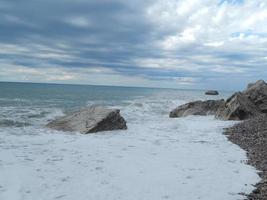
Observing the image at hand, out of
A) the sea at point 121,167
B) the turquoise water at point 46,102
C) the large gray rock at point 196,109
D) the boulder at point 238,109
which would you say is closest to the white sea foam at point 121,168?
the sea at point 121,167

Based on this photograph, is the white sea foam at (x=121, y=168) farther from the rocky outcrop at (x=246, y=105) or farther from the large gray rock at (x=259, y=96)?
the large gray rock at (x=259, y=96)

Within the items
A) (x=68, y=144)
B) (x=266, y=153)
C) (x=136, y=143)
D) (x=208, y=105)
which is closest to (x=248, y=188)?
(x=266, y=153)

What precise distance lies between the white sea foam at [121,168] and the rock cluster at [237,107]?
8247mm

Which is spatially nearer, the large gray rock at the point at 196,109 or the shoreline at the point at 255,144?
the shoreline at the point at 255,144

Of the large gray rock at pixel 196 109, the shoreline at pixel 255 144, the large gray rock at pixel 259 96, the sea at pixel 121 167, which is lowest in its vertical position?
the sea at pixel 121 167

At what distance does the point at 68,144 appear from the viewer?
42.4 feet

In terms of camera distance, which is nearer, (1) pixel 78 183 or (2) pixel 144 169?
(1) pixel 78 183

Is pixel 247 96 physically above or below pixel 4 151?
above

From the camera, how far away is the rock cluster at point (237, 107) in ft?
73.4

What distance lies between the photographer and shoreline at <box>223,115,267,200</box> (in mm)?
7691

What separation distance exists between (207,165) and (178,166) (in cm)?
85

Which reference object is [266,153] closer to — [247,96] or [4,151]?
[4,151]

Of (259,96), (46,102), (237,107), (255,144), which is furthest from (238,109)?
(46,102)

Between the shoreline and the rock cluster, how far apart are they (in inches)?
128
